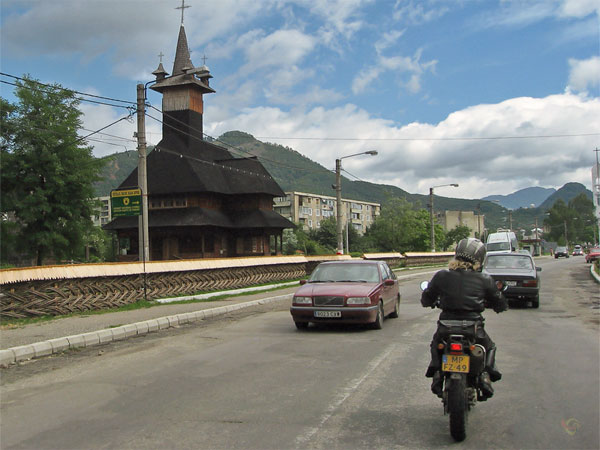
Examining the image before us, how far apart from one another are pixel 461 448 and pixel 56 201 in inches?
1368

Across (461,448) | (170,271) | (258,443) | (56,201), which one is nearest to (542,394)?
(461,448)

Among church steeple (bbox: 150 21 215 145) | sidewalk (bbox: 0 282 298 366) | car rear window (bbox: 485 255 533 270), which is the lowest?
sidewalk (bbox: 0 282 298 366)

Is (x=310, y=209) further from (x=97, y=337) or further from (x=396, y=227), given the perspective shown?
(x=97, y=337)

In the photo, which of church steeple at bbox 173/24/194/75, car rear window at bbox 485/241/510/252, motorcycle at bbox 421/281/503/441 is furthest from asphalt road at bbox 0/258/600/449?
church steeple at bbox 173/24/194/75

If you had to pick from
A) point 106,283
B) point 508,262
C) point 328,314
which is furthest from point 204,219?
point 328,314

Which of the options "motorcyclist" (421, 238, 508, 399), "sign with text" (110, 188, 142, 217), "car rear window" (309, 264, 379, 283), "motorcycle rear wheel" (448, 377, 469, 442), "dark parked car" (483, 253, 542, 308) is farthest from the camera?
"sign with text" (110, 188, 142, 217)

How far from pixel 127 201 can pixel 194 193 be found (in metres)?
27.1

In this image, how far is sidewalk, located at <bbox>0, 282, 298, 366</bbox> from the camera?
9680mm

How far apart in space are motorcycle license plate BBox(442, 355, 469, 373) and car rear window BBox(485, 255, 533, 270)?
43.1 feet

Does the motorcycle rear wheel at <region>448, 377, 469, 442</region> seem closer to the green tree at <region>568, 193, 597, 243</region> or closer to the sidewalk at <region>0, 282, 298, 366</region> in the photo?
the sidewalk at <region>0, 282, 298, 366</region>

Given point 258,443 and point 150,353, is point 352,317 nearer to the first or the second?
point 150,353

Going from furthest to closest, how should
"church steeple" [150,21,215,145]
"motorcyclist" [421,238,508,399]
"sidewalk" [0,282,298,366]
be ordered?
1. "church steeple" [150,21,215,145]
2. "sidewalk" [0,282,298,366]
3. "motorcyclist" [421,238,508,399]

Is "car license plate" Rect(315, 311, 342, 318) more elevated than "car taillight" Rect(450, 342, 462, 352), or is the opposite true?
"car taillight" Rect(450, 342, 462, 352)

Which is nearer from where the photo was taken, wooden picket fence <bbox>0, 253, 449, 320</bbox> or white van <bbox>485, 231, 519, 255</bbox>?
wooden picket fence <bbox>0, 253, 449, 320</bbox>
